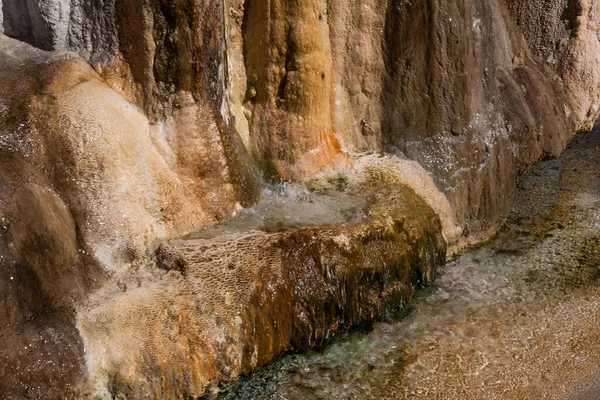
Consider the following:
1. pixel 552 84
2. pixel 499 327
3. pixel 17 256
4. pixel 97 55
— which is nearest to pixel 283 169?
pixel 97 55

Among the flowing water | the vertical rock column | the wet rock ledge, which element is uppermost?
the vertical rock column

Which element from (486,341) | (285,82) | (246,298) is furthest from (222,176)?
(486,341)

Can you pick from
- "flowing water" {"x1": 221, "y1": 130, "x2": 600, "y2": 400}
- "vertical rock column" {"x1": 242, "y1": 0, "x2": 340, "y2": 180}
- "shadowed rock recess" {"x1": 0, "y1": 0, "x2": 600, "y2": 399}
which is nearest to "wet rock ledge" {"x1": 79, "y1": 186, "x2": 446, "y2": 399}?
"shadowed rock recess" {"x1": 0, "y1": 0, "x2": 600, "y2": 399}

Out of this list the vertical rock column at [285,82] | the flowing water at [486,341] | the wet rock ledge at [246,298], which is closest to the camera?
the wet rock ledge at [246,298]

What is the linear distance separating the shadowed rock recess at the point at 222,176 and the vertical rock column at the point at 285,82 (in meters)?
0.01

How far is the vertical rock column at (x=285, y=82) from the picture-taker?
4.83 metres

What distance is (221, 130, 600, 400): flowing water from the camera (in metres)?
3.76

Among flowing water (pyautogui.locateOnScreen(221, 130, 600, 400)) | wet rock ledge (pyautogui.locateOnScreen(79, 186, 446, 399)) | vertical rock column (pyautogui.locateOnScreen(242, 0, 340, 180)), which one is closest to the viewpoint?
wet rock ledge (pyautogui.locateOnScreen(79, 186, 446, 399))

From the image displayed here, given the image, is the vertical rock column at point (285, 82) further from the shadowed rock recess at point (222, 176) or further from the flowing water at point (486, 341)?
the flowing water at point (486, 341)

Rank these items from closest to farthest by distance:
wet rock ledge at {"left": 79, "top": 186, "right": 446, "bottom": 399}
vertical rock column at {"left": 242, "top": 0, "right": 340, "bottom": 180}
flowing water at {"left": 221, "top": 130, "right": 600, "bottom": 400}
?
wet rock ledge at {"left": 79, "top": 186, "right": 446, "bottom": 399} < flowing water at {"left": 221, "top": 130, "right": 600, "bottom": 400} < vertical rock column at {"left": 242, "top": 0, "right": 340, "bottom": 180}

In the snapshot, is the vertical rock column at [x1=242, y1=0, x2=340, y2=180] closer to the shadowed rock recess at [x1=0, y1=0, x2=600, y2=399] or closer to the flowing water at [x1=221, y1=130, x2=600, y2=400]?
the shadowed rock recess at [x1=0, y1=0, x2=600, y2=399]

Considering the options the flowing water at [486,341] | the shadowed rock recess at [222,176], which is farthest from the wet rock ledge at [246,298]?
the flowing water at [486,341]

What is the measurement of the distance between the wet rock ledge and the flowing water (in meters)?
0.14

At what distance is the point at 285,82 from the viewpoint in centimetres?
491
